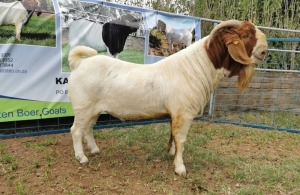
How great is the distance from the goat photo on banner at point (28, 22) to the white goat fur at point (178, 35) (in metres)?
2.44

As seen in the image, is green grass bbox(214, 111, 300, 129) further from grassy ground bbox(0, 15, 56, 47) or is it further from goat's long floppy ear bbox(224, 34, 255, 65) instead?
grassy ground bbox(0, 15, 56, 47)

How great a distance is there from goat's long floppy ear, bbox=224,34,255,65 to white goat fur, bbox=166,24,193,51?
119 inches

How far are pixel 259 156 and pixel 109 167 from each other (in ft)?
7.72

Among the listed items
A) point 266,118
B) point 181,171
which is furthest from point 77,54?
point 266,118

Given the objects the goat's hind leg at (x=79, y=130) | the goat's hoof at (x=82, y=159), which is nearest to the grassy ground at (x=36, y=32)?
the goat's hind leg at (x=79, y=130)

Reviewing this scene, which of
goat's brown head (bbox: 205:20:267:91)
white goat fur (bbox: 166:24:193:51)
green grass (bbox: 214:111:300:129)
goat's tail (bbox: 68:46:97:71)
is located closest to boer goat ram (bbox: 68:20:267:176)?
goat's brown head (bbox: 205:20:267:91)

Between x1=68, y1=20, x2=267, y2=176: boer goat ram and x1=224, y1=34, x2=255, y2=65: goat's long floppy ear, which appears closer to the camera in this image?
x1=224, y1=34, x2=255, y2=65: goat's long floppy ear

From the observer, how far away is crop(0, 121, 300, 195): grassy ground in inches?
154

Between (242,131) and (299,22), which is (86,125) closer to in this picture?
(242,131)

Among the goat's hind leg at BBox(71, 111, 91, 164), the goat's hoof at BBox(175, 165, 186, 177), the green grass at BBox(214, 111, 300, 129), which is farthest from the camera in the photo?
the green grass at BBox(214, 111, 300, 129)

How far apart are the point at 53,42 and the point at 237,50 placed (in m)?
3.13

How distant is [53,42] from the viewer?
5.58 meters

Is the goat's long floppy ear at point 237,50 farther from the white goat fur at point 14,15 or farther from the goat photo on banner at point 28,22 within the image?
the white goat fur at point 14,15

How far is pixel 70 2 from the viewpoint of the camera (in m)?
5.75
